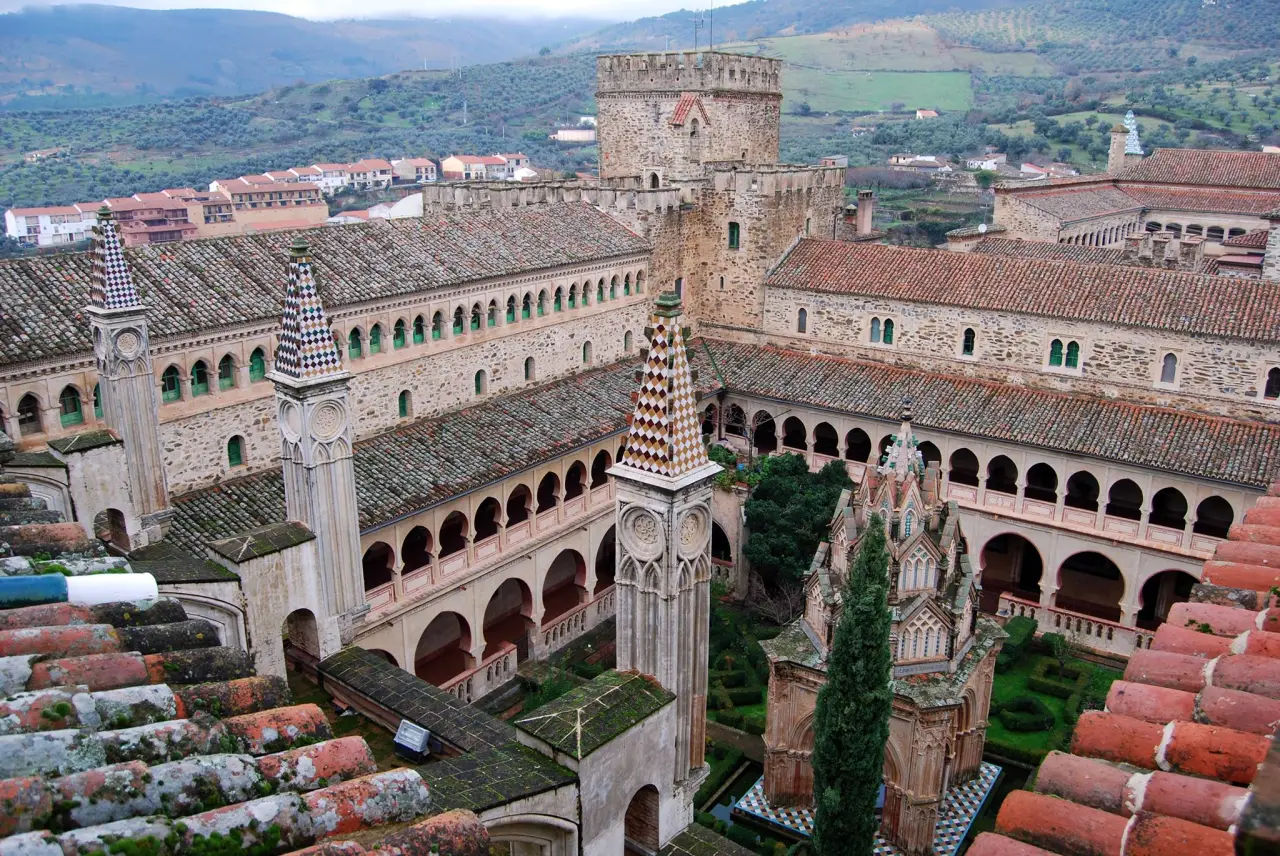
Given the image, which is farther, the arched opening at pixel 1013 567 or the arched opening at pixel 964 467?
the arched opening at pixel 964 467

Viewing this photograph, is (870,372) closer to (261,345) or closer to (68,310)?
(261,345)

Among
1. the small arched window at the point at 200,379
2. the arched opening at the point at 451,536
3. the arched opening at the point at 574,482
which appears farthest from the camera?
the arched opening at the point at 574,482

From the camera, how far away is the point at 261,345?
67.1ft

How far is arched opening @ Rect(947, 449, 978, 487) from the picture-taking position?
30906 mm

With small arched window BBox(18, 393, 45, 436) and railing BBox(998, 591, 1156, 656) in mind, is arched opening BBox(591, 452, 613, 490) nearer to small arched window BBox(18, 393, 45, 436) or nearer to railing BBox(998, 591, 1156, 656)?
railing BBox(998, 591, 1156, 656)

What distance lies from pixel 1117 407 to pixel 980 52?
168640 mm

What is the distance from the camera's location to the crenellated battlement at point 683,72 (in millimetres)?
34406

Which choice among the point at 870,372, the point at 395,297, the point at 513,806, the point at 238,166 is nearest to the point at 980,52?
the point at 238,166

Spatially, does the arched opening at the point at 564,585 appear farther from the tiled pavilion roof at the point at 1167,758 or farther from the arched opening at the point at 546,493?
the tiled pavilion roof at the point at 1167,758

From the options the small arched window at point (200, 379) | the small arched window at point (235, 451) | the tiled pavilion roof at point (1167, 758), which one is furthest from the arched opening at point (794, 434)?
the tiled pavilion roof at point (1167, 758)

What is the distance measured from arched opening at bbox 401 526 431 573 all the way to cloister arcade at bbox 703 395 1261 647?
10822mm

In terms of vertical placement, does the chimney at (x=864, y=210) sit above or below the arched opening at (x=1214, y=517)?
above

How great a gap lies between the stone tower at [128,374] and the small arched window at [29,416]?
5.15 ft

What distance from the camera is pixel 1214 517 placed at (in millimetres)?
27422
